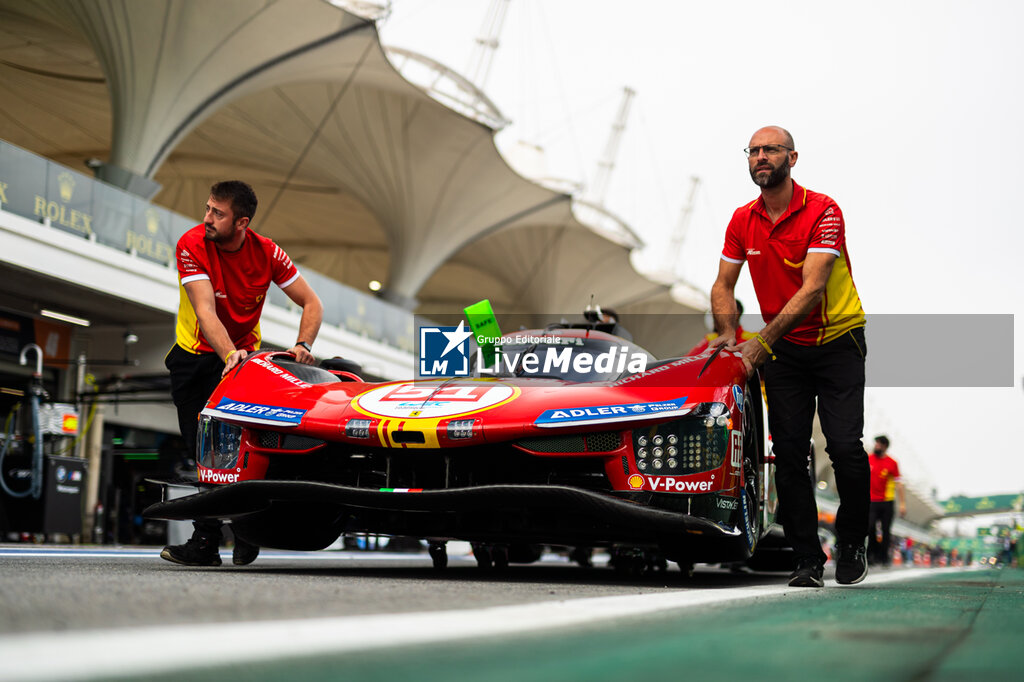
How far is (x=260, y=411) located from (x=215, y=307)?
2.77ft

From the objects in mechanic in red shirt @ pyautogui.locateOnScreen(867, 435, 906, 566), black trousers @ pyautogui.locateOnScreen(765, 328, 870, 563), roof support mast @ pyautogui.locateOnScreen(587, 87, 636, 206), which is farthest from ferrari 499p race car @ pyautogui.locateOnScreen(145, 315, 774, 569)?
roof support mast @ pyautogui.locateOnScreen(587, 87, 636, 206)

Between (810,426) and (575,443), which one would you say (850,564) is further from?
(575,443)

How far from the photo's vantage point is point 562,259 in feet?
131

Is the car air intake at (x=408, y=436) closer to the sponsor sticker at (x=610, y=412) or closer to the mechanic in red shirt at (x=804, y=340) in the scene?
the sponsor sticker at (x=610, y=412)

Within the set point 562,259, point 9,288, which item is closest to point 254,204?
point 9,288

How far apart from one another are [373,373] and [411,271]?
8.68 m

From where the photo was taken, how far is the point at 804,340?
15.1 ft

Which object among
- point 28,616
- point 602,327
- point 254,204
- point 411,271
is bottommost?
point 28,616

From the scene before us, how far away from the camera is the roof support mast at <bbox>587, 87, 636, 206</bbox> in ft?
181

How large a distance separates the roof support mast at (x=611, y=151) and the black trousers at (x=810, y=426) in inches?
1964

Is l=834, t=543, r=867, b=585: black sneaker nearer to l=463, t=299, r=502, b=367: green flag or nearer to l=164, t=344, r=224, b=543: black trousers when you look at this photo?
l=463, t=299, r=502, b=367: green flag

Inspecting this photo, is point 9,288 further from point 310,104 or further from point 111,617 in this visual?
point 111,617

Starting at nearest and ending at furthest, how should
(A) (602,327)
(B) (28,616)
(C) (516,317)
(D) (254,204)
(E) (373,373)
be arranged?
(B) (28,616) → (D) (254,204) → (A) (602,327) → (E) (373,373) → (C) (516,317)

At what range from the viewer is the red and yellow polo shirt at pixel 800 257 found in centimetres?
455
